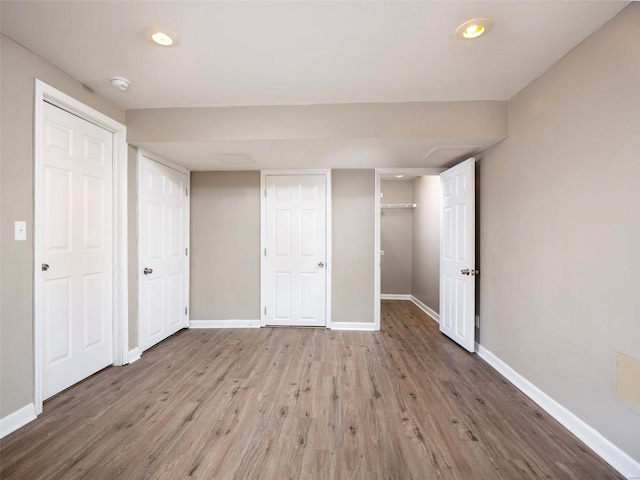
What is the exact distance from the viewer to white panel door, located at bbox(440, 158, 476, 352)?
2.76 meters

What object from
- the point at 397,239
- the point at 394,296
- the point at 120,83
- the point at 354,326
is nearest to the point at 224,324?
the point at 354,326

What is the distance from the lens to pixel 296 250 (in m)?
3.64

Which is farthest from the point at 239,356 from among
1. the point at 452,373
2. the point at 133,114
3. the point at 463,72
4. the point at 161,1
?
the point at 463,72

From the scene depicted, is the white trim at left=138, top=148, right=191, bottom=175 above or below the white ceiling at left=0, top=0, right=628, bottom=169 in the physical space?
below

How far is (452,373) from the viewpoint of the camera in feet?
7.93

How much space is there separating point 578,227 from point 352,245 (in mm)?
2263

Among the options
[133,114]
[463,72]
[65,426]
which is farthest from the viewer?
[133,114]

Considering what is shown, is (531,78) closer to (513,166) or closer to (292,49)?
(513,166)

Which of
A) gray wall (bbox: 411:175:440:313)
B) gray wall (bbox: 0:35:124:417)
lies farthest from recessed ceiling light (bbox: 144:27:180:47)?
gray wall (bbox: 411:175:440:313)

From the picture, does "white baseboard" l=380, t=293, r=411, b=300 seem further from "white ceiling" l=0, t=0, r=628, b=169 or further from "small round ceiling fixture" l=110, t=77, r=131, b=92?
"small round ceiling fixture" l=110, t=77, r=131, b=92

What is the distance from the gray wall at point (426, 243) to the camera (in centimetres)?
418

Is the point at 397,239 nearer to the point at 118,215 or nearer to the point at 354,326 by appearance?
the point at 354,326

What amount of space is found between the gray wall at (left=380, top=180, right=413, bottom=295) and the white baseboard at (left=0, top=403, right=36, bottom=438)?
4897 millimetres

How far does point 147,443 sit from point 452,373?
237 cm
